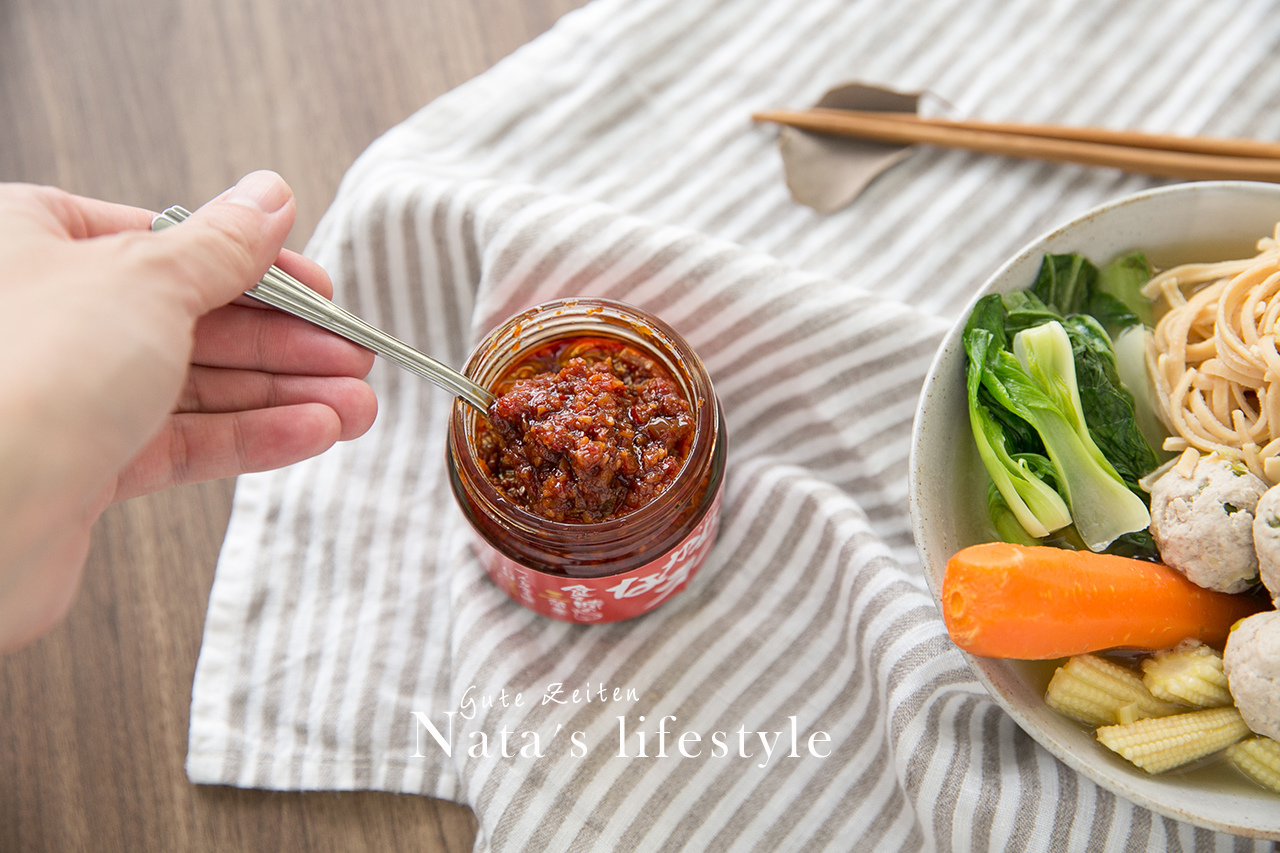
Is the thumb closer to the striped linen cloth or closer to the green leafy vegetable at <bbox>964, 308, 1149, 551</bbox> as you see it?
the striped linen cloth

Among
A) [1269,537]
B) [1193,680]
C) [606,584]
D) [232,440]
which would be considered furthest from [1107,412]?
[232,440]

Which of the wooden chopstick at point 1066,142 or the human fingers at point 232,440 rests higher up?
the wooden chopstick at point 1066,142

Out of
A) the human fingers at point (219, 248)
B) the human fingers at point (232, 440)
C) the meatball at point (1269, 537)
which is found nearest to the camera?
the human fingers at point (219, 248)

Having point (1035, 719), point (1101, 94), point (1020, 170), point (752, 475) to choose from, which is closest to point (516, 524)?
point (752, 475)

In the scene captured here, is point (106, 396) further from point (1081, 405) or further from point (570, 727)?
point (1081, 405)

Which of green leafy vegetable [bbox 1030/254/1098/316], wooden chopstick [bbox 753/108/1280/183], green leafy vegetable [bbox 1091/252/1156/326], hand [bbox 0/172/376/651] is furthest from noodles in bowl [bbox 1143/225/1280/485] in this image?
hand [bbox 0/172/376/651]

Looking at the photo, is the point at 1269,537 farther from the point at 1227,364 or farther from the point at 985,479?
the point at 985,479

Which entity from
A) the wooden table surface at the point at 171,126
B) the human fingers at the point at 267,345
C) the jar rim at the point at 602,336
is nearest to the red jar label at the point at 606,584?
the jar rim at the point at 602,336

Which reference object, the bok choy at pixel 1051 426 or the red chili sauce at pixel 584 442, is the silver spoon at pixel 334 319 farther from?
the bok choy at pixel 1051 426
